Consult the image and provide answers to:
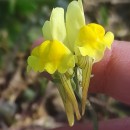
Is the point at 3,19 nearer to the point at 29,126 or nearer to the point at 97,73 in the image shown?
the point at 29,126

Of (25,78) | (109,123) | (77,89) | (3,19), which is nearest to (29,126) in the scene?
(25,78)

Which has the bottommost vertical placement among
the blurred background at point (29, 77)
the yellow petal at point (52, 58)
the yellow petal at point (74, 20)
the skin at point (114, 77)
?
the blurred background at point (29, 77)

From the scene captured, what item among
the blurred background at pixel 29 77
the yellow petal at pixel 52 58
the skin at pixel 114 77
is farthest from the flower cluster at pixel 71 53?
the blurred background at pixel 29 77

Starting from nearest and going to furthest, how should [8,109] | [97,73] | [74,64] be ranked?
[74,64] < [97,73] < [8,109]

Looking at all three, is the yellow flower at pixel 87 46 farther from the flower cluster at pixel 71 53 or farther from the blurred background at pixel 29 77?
the blurred background at pixel 29 77

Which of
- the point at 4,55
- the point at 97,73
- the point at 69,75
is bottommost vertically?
the point at 4,55

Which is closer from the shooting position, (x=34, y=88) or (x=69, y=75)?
(x=69, y=75)

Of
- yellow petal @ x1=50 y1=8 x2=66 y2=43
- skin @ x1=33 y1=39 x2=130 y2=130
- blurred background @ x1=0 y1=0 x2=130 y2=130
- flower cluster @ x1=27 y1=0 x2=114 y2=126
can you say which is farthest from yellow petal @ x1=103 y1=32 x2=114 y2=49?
blurred background @ x1=0 y1=0 x2=130 y2=130

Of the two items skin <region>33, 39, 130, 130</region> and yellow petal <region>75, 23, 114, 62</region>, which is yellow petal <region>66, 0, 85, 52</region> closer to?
yellow petal <region>75, 23, 114, 62</region>
